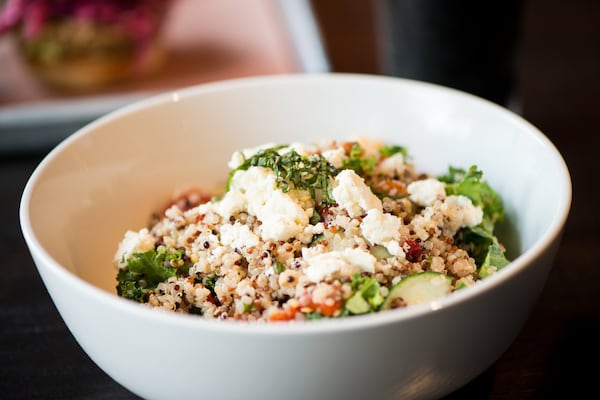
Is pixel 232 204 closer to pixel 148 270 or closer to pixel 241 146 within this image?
pixel 148 270

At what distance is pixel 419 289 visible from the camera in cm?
104

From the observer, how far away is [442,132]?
1527 mm

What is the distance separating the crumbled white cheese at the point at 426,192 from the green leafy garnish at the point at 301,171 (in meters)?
0.15

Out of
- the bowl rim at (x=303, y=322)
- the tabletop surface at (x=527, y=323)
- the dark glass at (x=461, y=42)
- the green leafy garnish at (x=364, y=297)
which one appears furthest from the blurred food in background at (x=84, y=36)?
the green leafy garnish at (x=364, y=297)

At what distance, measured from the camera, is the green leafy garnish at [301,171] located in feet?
4.05

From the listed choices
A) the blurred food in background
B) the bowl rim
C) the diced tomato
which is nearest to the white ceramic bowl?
the bowl rim

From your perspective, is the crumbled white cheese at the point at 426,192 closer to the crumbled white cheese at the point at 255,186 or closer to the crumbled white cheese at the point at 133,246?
the crumbled white cheese at the point at 255,186

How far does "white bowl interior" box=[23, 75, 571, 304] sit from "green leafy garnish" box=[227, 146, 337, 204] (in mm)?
320

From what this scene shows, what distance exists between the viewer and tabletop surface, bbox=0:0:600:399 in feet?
4.00

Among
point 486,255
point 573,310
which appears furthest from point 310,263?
point 573,310

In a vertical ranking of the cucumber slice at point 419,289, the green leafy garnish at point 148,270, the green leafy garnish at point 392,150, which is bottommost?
the green leafy garnish at point 392,150

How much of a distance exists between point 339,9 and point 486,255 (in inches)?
132

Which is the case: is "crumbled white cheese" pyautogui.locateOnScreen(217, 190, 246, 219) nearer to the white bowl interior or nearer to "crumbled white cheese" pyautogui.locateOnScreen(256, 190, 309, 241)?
"crumbled white cheese" pyautogui.locateOnScreen(256, 190, 309, 241)

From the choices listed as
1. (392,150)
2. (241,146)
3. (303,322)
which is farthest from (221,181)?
(303,322)
